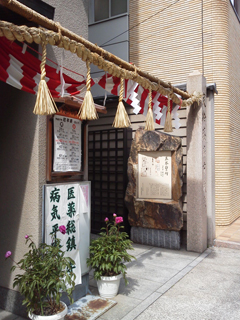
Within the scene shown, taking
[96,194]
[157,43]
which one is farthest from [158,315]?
[157,43]

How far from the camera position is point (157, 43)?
11125 mm

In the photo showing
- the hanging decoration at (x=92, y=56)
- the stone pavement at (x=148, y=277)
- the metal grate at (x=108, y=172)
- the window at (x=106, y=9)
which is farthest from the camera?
the window at (x=106, y=9)

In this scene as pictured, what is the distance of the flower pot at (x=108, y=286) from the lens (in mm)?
4742

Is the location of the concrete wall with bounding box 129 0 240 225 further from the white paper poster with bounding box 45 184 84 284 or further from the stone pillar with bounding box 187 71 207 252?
the white paper poster with bounding box 45 184 84 284

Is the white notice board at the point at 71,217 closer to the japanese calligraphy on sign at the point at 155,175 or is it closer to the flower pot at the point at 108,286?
the flower pot at the point at 108,286

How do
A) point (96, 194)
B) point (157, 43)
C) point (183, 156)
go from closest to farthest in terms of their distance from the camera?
point (183, 156) < point (96, 194) < point (157, 43)

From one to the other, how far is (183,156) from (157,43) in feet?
17.4

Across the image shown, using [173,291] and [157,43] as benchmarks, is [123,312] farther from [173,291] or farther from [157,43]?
[157,43]

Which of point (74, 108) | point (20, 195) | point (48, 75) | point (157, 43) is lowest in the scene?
point (20, 195)

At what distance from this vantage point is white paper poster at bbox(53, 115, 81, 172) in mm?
4425

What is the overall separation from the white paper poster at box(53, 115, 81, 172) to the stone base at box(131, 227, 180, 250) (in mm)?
3875

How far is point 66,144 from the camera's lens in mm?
4578

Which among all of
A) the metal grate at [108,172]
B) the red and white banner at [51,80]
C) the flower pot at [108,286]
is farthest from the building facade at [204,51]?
the flower pot at [108,286]

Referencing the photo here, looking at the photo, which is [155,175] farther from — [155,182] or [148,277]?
[148,277]
